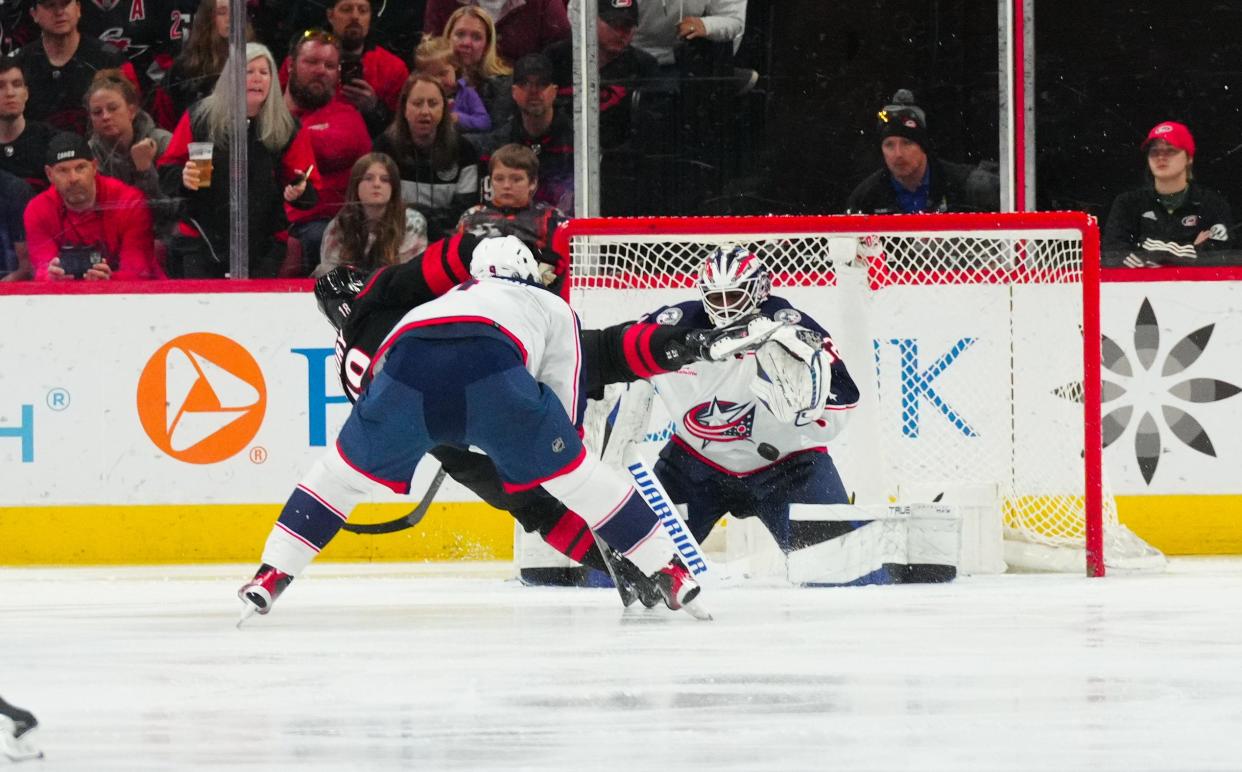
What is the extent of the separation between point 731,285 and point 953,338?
4.31 feet

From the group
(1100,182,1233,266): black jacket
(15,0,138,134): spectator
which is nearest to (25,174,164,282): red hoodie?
(15,0,138,134): spectator

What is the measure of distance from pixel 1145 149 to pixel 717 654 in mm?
3396

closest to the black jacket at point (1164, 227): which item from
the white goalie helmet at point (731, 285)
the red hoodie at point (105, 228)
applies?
the white goalie helmet at point (731, 285)

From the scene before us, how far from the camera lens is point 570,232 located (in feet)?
15.2

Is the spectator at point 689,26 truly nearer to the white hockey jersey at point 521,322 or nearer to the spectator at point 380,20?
the spectator at point 380,20

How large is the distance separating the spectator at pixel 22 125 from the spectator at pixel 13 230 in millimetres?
39

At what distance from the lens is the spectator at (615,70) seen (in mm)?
5555

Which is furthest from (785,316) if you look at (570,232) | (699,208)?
(699,208)

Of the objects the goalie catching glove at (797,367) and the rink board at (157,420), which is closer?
the goalie catching glove at (797,367)

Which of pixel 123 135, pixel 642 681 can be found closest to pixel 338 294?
pixel 642 681

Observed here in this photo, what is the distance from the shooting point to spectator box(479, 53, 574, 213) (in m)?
5.57

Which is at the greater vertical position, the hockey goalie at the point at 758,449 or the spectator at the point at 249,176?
the spectator at the point at 249,176

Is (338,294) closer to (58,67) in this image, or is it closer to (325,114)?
(325,114)

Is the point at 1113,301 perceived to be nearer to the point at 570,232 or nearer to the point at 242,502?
the point at 570,232
